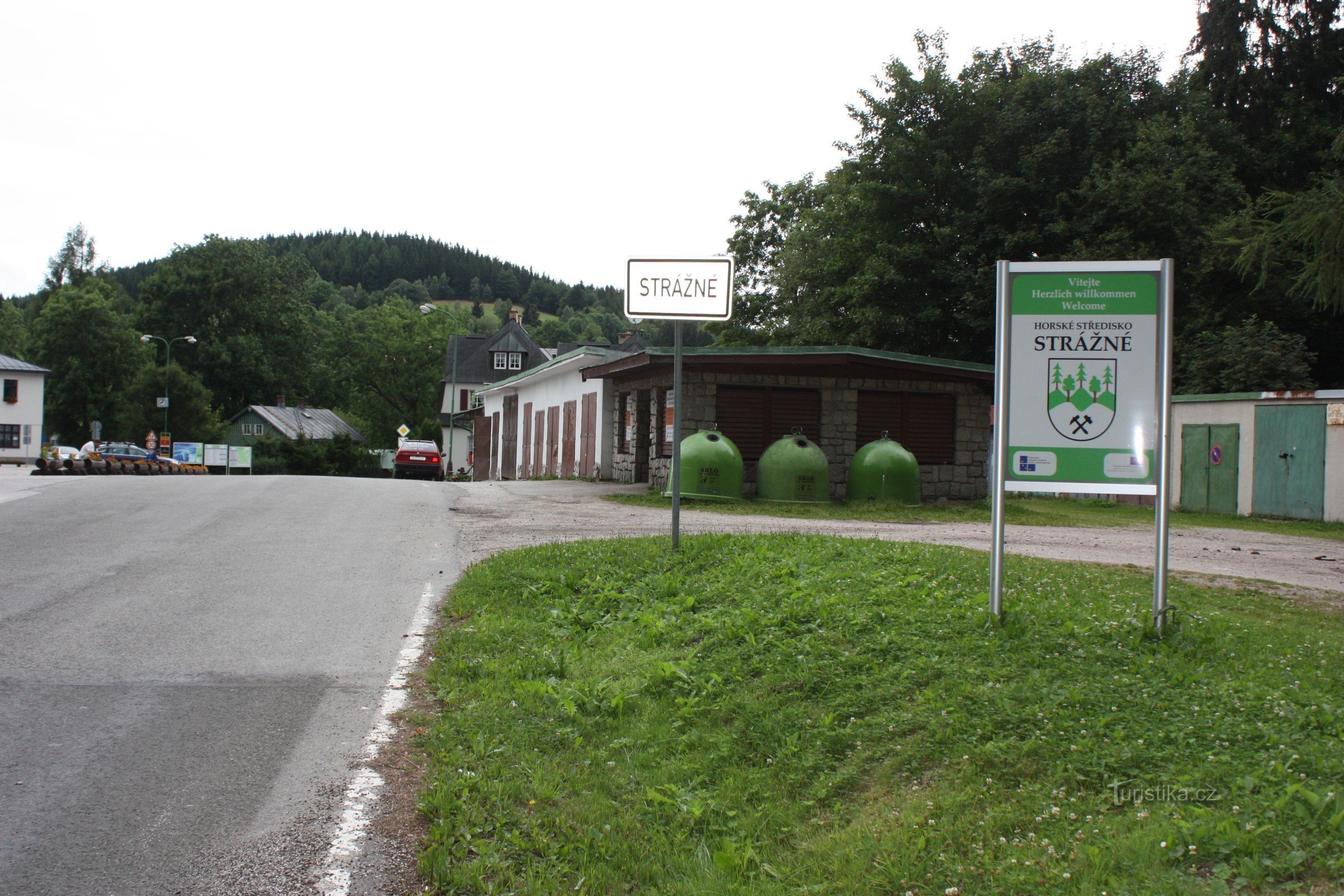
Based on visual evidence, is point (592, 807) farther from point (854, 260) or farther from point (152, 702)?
point (854, 260)

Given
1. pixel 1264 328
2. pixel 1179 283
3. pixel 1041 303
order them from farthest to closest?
1. pixel 1179 283
2. pixel 1264 328
3. pixel 1041 303

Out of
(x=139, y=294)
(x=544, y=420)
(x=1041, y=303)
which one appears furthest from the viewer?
(x=139, y=294)

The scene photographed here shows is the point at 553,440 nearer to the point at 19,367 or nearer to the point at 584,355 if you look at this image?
the point at 584,355

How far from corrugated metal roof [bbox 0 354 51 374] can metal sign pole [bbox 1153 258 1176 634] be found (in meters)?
81.8

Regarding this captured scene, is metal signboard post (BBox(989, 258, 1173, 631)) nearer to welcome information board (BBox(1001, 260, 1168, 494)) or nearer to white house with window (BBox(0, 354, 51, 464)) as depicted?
welcome information board (BBox(1001, 260, 1168, 494))

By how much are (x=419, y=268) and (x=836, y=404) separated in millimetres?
129788

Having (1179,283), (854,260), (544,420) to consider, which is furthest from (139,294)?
(1179,283)

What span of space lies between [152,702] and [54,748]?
2.52 ft

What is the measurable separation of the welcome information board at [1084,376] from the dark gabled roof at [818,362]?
1266 centimetres

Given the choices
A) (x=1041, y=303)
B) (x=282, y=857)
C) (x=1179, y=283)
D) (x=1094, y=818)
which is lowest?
(x=282, y=857)

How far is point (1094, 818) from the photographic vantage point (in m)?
3.50

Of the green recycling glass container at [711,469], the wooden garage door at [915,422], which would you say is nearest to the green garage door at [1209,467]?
the wooden garage door at [915,422]

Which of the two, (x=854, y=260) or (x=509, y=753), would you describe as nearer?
(x=509, y=753)

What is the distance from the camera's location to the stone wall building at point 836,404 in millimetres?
19547
